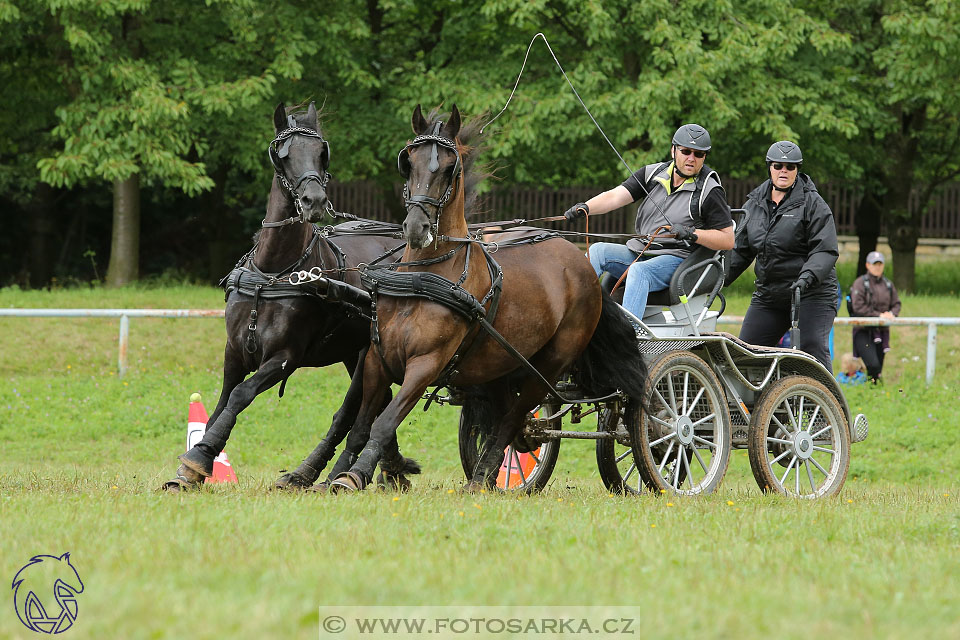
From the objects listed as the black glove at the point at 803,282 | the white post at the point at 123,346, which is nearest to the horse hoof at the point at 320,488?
the black glove at the point at 803,282

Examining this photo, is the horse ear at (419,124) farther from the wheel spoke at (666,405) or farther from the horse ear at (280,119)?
the wheel spoke at (666,405)

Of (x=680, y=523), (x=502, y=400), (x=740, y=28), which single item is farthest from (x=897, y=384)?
(x=680, y=523)

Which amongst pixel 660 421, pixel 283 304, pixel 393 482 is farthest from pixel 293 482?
pixel 660 421

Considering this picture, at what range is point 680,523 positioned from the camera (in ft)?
19.7

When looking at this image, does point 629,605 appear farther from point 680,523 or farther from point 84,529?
point 84,529

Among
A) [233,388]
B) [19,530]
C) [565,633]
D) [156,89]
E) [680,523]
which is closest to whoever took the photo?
[565,633]

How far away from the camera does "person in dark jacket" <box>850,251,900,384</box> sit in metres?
14.8

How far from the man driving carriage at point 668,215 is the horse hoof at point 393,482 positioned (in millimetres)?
1867

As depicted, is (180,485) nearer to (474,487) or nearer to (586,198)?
(474,487)

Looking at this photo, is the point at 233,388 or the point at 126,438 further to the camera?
the point at 126,438

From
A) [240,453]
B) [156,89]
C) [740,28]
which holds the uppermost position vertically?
[740,28]

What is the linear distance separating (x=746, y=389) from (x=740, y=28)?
11.7 m

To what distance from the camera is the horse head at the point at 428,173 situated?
21.2ft

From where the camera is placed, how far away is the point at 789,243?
8484 mm
